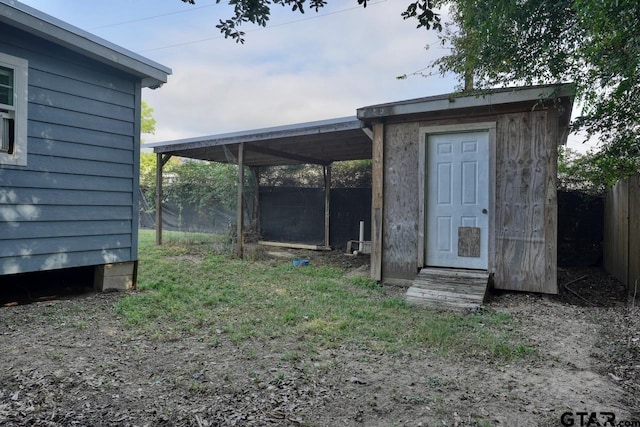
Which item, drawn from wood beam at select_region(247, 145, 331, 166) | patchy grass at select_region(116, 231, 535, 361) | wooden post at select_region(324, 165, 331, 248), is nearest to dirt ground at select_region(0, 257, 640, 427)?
patchy grass at select_region(116, 231, 535, 361)

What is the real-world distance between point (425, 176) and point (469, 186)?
57cm

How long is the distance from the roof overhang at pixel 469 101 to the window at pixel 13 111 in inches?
150

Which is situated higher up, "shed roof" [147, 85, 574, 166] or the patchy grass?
"shed roof" [147, 85, 574, 166]

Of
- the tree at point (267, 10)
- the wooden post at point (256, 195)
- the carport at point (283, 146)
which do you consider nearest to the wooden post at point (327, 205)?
the carport at point (283, 146)

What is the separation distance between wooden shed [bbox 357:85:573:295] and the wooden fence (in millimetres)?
1094

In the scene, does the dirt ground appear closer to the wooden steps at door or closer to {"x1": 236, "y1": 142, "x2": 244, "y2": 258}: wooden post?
the wooden steps at door

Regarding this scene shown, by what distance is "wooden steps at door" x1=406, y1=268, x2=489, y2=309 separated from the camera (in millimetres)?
4117

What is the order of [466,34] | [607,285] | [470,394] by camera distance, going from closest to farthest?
[470,394] → [466,34] → [607,285]

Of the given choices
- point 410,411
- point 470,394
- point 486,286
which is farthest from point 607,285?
point 410,411

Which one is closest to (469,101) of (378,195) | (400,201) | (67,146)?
(400,201)

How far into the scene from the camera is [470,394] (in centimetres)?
213

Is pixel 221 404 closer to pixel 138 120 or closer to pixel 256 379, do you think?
pixel 256 379

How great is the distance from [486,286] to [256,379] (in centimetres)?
308

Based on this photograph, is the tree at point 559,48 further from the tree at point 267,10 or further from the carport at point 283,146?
the carport at point 283,146
